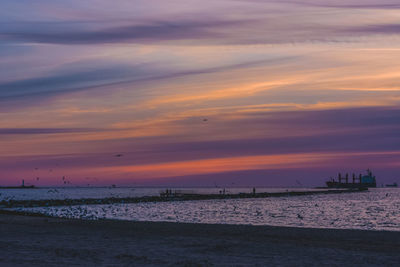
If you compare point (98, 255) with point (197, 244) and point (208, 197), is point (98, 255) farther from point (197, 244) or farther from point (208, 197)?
point (208, 197)

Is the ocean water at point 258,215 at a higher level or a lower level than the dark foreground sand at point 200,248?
lower

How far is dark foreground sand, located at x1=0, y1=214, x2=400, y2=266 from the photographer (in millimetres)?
17812

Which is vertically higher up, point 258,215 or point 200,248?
point 200,248

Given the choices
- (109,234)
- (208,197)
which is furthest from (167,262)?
(208,197)

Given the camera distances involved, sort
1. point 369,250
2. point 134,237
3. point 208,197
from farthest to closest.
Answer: point 208,197 < point 134,237 < point 369,250

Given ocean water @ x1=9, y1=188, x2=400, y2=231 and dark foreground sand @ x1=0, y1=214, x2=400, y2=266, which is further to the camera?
ocean water @ x1=9, y1=188, x2=400, y2=231

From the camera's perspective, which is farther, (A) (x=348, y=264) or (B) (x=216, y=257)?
(B) (x=216, y=257)

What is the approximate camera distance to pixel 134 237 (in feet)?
87.0

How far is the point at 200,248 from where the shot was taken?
2173 centimetres

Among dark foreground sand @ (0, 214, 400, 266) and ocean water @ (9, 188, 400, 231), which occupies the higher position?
dark foreground sand @ (0, 214, 400, 266)

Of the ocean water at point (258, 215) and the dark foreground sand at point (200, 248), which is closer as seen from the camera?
the dark foreground sand at point (200, 248)

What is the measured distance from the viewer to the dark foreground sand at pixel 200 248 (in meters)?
17.8

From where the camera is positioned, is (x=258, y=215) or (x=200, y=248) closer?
(x=200, y=248)

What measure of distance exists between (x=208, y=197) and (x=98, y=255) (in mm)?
116170
